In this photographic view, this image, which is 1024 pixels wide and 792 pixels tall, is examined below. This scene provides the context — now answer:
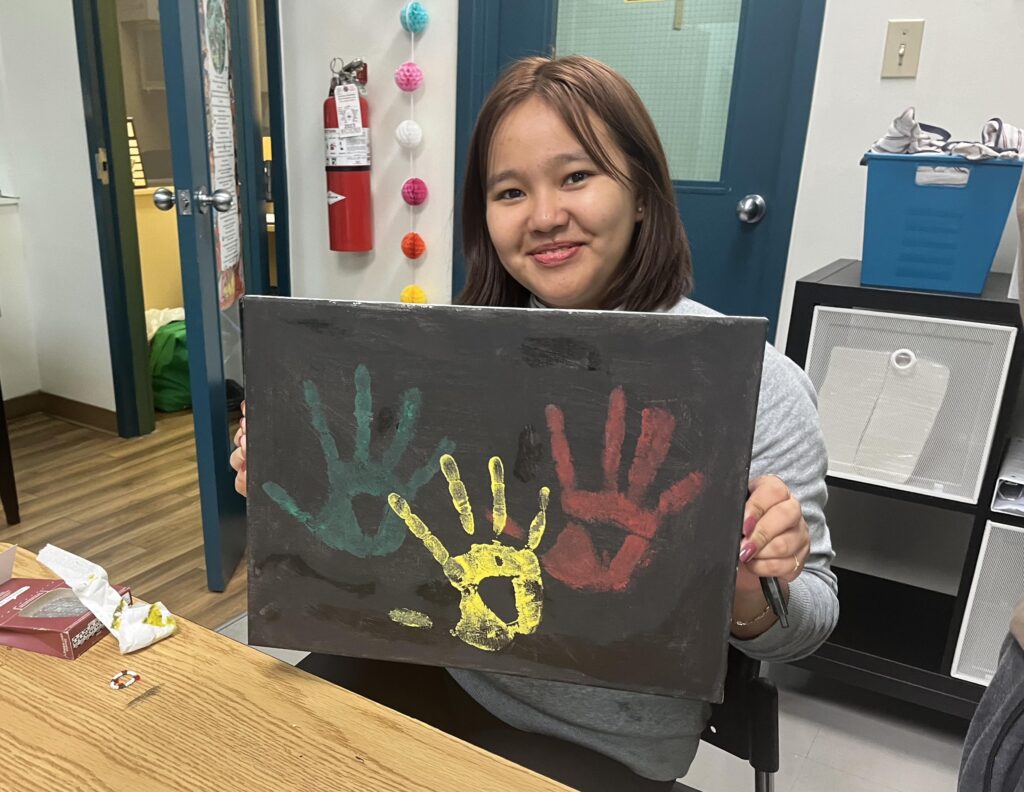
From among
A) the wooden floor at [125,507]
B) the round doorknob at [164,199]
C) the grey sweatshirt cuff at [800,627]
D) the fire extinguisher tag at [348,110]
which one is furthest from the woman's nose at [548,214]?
the fire extinguisher tag at [348,110]

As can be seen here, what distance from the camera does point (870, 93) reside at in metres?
1.90

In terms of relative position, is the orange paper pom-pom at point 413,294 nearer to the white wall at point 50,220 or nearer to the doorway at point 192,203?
the doorway at point 192,203

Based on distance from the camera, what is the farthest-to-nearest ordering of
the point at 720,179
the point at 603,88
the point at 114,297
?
the point at 114,297
the point at 720,179
the point at 603,88

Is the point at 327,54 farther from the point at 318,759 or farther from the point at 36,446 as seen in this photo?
the point at 318,759

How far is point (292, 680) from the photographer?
2.49ft

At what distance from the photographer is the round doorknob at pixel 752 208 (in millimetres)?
2111

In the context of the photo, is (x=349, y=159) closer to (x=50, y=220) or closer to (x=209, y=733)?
(x=50, y=220)

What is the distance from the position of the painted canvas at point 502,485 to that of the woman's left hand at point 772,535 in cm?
7

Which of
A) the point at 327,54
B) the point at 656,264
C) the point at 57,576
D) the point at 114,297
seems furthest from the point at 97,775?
the point at 114,297

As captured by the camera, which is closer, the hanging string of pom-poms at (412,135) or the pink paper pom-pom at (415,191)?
the hanging string of pom-poms at (412,135)

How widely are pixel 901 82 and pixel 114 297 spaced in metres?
2.83

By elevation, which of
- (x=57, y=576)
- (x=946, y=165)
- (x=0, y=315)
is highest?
(x=946, y=165)

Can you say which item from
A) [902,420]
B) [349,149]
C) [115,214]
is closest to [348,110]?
[349,149]

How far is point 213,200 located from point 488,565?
1558 mm
